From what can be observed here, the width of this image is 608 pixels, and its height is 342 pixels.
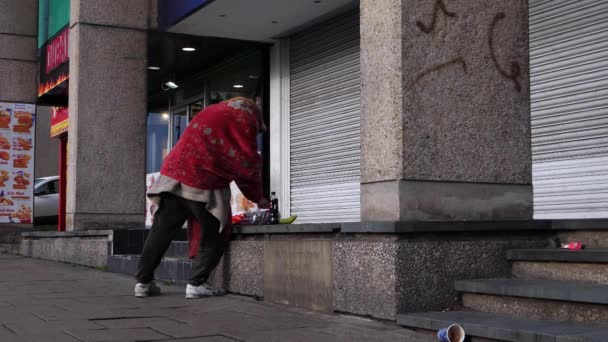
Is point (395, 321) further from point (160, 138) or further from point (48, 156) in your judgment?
point (48, 156)

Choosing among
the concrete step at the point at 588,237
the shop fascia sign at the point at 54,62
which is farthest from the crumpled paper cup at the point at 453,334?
the shop fascia sign at the point at 54,62

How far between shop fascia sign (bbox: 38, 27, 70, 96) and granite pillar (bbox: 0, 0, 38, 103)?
420mm

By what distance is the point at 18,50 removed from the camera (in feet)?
56.9

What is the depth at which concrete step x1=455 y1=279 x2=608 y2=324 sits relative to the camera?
4.37 meters

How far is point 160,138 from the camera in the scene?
19.4 meters

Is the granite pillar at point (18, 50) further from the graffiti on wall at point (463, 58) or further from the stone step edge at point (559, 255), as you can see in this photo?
the stone step edge at point (559, 255)

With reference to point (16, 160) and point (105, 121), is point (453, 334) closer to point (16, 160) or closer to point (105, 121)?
point (105, 121)

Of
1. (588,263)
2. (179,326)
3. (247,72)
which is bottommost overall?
(179,326)

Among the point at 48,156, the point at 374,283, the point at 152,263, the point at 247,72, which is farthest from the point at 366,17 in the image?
the point at 48,156

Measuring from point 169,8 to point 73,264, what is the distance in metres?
4.10

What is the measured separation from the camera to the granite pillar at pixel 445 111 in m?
5.37

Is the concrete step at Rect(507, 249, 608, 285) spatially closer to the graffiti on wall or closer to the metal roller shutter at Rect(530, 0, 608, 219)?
the graffiti on wall

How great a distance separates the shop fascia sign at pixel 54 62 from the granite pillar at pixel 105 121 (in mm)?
2827

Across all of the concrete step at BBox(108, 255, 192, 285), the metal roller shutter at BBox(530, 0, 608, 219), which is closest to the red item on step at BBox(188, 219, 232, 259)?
the concrete step at BBox(108, 255, 192, 285)
